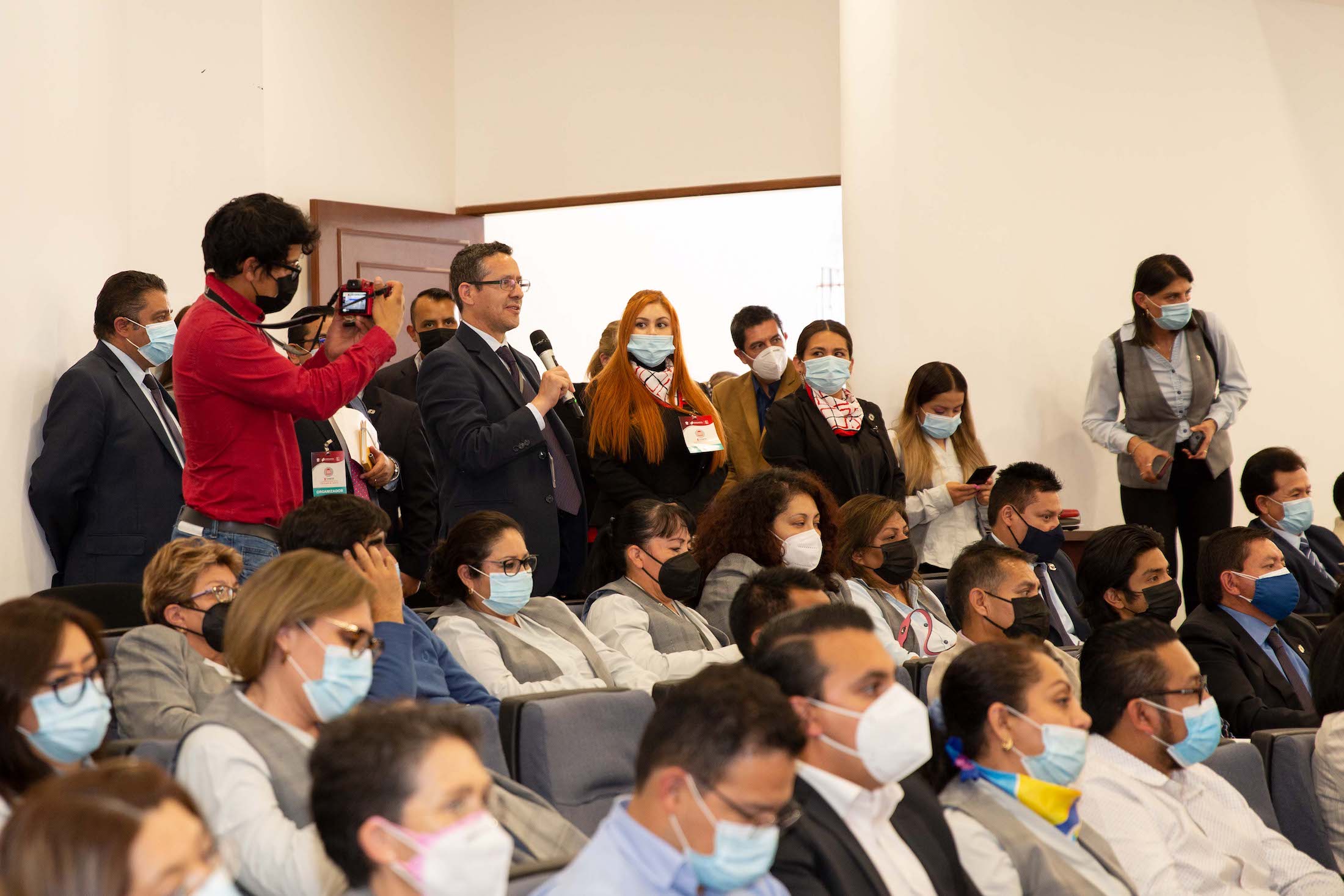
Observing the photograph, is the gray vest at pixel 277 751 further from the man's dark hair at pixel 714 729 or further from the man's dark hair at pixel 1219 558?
the man's dark hair at pixel 1219 558

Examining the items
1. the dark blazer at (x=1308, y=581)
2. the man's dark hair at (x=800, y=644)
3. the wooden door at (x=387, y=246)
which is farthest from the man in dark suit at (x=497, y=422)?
the wooden door at (x=387, y=246)

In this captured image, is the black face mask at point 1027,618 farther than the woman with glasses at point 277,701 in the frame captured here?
Yes

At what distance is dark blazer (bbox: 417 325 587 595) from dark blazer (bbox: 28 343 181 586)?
2.49 feet

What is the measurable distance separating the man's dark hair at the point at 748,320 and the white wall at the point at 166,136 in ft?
7.26

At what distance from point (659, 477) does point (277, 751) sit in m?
2.35

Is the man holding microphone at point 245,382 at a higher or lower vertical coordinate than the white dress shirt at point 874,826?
higher

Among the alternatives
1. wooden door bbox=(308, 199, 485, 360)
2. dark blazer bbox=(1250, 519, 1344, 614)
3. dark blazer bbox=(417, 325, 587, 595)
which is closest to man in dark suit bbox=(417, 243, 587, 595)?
dark blazer bbox=(417, 325, 587, 595)

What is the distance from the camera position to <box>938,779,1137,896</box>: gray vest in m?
2.32

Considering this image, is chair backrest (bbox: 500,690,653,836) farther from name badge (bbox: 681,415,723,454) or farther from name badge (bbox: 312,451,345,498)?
name badge (bbox: 681,415,723,454)

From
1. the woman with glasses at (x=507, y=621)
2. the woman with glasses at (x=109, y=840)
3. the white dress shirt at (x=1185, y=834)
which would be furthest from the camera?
the woman with glasses at (x=507, y=621)

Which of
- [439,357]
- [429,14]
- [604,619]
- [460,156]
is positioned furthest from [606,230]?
[604,619]

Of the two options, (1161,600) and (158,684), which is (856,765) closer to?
(158,684)

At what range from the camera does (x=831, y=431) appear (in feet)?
15.5

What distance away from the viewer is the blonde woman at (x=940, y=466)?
4.86m
